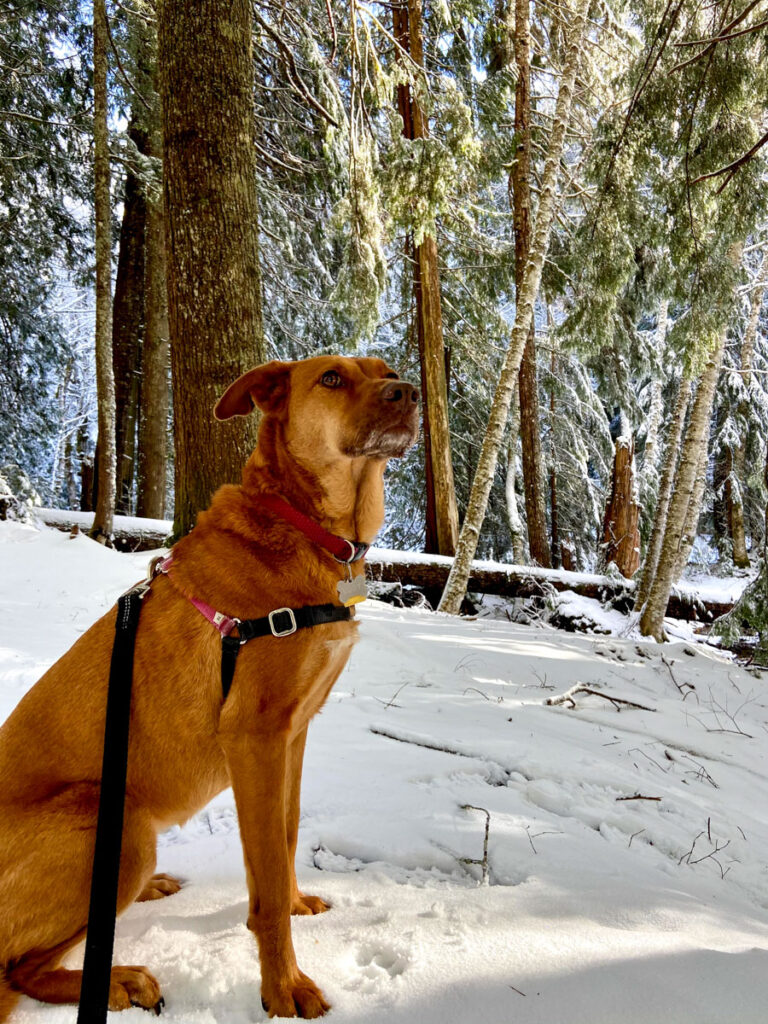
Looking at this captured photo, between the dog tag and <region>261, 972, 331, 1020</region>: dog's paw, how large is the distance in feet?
3.01

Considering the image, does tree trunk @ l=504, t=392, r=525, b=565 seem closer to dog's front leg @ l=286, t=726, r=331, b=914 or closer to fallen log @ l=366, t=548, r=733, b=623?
fallen log @ l=366, t=548, r=733, b=623

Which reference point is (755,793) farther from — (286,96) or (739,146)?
(286,96)

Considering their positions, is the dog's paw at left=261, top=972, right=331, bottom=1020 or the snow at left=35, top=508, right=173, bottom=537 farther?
the snow at left=35, top=508, right=173, bottom=537

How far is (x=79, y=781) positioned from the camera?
152 cm

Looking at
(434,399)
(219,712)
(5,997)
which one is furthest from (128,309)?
(5,997)

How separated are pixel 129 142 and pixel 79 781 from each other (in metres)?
11.0

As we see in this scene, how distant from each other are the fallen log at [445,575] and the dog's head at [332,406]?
23.2ft

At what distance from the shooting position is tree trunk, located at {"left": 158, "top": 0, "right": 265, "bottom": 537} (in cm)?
384

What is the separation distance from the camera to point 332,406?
1982 mm

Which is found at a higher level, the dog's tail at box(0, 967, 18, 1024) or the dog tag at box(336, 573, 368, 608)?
the dog tag at box(336, 573, 368, 608)

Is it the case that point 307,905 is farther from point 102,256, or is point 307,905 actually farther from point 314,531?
point 102,256

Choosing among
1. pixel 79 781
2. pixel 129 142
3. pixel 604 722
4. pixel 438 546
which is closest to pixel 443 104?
pixel 129 142


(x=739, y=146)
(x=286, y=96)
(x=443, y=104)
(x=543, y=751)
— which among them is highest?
(x=286, y=96)

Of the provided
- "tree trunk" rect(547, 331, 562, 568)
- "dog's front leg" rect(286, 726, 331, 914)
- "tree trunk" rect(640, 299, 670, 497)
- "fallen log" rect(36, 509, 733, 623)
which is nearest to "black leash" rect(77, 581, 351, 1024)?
"dog's front leg" rect(286, 726, 331, 914)
